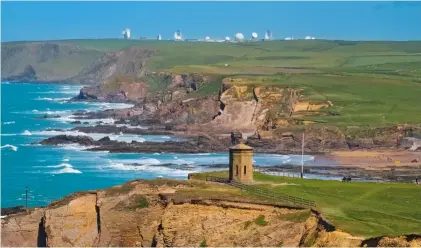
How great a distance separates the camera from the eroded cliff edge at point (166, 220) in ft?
131

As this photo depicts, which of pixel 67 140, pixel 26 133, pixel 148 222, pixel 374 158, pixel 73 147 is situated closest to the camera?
pixel 148 222

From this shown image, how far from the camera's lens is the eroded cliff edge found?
39812 mm

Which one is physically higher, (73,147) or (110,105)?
(110,105)

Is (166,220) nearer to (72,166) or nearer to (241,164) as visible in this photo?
(241,164)

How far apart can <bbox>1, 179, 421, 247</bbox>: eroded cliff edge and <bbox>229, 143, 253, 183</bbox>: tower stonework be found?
2391mm

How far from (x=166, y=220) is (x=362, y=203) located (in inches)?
307

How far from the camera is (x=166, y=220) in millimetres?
42125

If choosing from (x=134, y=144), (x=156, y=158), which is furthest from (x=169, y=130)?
(x=156, y=158)

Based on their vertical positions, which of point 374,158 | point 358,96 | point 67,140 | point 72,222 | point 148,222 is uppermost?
point 358,96

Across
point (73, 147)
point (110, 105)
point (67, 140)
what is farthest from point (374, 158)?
point (110, 105)

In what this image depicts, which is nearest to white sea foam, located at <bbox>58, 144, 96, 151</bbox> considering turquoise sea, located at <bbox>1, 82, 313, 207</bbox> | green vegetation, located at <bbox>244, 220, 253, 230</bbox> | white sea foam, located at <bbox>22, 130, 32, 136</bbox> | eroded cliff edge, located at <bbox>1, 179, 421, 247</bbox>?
turquoise sea, located at <bbox>1, 82, 313, 207</bbox>

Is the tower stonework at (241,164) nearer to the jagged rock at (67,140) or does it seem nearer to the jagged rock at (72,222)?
the jagged rock at (72,222)

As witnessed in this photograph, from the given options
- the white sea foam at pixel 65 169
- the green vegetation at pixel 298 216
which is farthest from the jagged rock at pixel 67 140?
the green vegetation at pixel 298 216

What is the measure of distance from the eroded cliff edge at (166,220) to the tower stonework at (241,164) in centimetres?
239
